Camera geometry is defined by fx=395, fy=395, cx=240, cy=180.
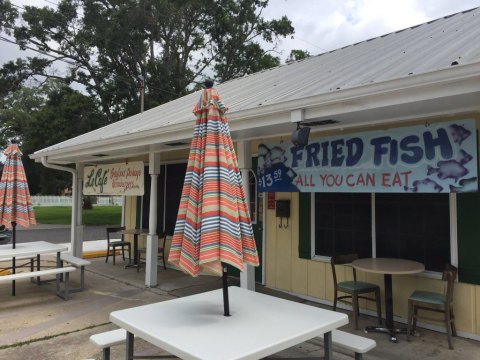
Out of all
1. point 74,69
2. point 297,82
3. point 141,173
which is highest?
point 74,69

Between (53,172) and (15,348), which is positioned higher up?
(53,172)

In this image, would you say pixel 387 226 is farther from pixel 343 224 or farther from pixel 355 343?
pixel 355 343

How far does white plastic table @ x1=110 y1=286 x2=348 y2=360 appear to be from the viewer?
2.51m

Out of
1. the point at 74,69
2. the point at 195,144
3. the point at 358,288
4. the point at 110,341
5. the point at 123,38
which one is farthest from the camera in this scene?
the point at 74,69

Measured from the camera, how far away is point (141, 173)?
758 cm

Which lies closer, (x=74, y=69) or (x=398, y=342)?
(x=398, y=342)

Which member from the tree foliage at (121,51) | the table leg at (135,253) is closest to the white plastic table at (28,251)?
the table leg at (135,253)

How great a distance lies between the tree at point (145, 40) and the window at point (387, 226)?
17.4 m

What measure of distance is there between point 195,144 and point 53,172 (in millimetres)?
24223

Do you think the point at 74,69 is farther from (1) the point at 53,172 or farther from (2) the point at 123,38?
(1) the point at 53,172

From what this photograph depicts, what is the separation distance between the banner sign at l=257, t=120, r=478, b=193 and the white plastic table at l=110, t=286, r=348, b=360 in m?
1.83

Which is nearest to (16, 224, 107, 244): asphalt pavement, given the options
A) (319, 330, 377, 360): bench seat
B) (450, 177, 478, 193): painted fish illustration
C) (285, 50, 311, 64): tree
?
(319, 330, 377, 360): bench seat

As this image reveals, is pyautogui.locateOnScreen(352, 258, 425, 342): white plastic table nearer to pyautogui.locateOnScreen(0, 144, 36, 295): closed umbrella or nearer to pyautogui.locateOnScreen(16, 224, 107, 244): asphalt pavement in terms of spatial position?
pyautogui.locateOnScreen(0, 144, 36, 295): closed umbrella

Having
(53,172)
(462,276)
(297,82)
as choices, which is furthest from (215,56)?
(462,276)
